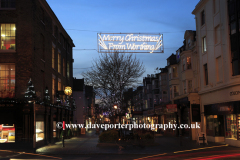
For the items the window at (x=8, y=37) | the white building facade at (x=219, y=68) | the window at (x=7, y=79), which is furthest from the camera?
the window at (x=8, y=37)

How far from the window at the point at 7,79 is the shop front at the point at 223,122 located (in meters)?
17.9

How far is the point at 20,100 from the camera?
23.8 m

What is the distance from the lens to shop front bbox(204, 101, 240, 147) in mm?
22864

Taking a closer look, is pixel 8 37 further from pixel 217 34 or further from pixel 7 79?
pixel 217 34

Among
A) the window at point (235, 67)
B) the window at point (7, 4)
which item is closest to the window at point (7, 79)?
the window at point (7, 4)

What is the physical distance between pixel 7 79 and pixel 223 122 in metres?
19.8

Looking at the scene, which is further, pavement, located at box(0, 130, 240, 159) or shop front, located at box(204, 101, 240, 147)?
shop front, located at box(204, 101, 240, 147)

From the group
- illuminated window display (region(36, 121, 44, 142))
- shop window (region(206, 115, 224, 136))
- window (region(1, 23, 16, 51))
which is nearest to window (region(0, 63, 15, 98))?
window (region(1, 23, 16, 51))

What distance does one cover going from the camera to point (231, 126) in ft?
80.3

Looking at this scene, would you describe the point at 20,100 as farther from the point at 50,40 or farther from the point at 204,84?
the point at 204,84

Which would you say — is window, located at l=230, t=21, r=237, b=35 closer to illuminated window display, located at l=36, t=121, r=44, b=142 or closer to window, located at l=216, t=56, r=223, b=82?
window, located at l=216, t=56, r=223, b=82

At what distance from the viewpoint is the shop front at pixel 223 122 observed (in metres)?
22.9

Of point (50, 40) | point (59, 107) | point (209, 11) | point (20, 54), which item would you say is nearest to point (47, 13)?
point (50, 40)

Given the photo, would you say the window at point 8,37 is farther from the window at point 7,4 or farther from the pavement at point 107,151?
the pavement at point 107,151
